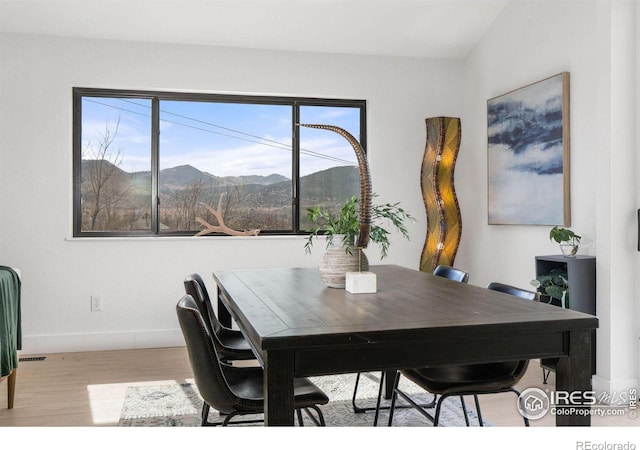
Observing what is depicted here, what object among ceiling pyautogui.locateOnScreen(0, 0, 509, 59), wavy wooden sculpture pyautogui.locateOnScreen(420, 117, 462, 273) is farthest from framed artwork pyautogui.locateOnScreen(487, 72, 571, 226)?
ceiling pyautogui.locateOnScreen(0, 0, 509, 59)

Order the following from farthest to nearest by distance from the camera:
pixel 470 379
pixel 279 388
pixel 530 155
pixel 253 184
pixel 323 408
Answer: pixel 253 184
pixel 530 155
pixel 323 408
pixel 470 379
pixel 279 388

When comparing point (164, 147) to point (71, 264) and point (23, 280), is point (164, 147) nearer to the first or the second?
point (71, 264)

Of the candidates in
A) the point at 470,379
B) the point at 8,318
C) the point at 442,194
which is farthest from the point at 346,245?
the point at 442,194

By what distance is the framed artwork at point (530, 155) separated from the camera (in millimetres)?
3822

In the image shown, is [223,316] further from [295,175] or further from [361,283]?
[295,175]

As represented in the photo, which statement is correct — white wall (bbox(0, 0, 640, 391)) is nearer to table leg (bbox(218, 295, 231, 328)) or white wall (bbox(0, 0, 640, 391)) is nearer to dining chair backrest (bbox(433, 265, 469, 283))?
dining chair backrest (bbox(433, 265, 469, 283))

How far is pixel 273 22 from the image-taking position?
4492mm

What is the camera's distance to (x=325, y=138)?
5090 mm

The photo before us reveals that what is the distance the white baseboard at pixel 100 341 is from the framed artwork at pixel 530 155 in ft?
9.33

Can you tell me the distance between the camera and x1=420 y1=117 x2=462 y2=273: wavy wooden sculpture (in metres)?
4.74

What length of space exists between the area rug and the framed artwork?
1571 mm

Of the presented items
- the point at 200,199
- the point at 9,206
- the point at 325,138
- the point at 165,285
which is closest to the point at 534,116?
the point at 325,138

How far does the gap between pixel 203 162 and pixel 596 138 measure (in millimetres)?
3005

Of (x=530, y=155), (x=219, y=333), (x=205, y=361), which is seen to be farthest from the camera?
(x=530, y=155)
